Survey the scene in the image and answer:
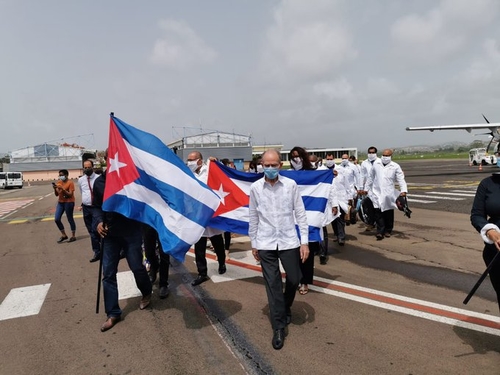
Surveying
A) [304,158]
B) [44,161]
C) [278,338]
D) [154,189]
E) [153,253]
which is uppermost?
[44,161]

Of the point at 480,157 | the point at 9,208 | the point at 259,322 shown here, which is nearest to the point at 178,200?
the point at 259,322

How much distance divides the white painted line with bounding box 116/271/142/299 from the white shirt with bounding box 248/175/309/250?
2524 millimetres

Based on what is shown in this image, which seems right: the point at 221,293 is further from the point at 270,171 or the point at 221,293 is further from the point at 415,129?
the point at 415,129

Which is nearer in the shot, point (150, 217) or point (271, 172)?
point (271, 172)

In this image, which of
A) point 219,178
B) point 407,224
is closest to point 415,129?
point 407,224

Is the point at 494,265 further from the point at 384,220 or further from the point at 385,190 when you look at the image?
the point at 384,220

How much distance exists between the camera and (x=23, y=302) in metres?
5.01

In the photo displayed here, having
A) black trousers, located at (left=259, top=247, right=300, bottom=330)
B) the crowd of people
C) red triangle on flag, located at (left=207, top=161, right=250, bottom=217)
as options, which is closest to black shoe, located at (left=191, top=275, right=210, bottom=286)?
the crowd of people

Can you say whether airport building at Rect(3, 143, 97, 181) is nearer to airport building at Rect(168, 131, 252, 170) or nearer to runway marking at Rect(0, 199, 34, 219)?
airport building at Rect(168, 131, 252, 170)

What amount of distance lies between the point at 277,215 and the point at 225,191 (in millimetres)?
2399

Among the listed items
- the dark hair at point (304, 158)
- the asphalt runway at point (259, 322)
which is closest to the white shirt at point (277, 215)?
the asphalt runway at point (259, 322)

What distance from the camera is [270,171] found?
142 inches

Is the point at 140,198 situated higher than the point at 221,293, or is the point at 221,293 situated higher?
the point at 140,198

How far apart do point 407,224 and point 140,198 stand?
27.2 feet
